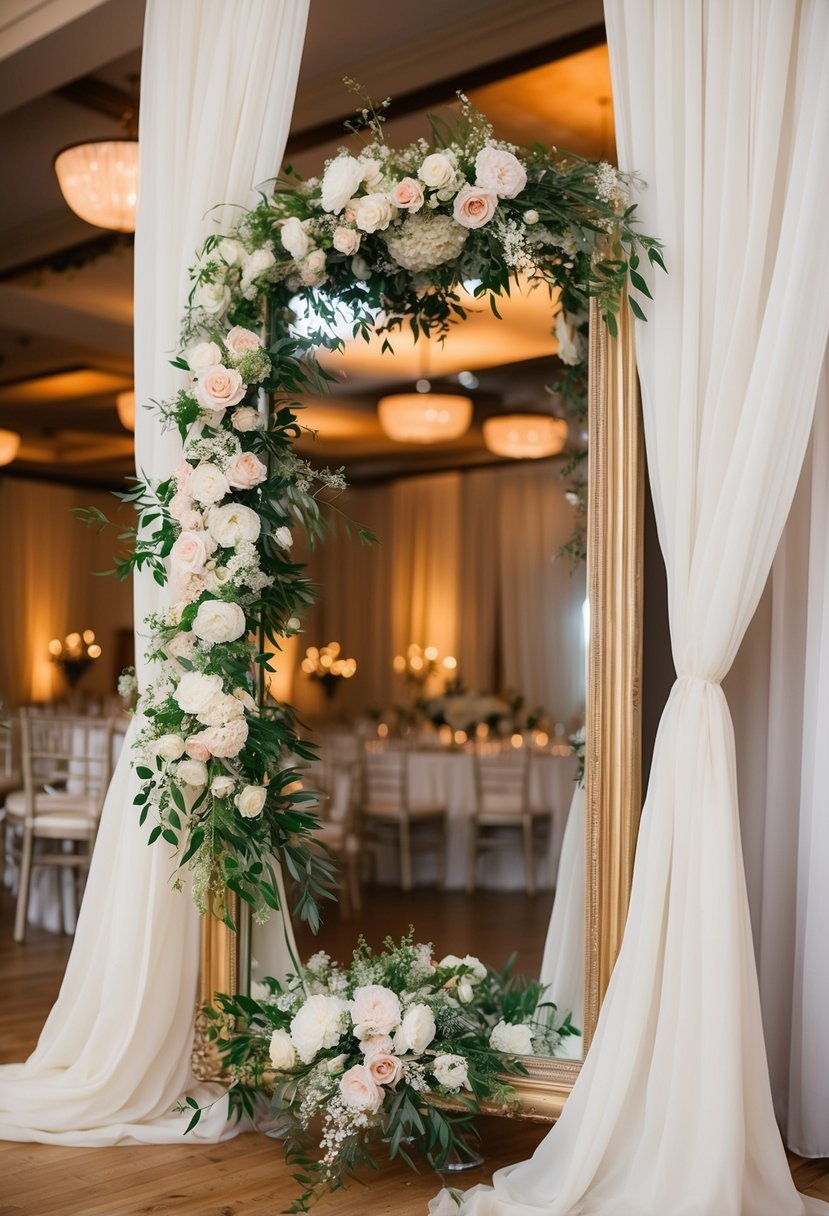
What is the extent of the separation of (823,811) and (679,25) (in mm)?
2185

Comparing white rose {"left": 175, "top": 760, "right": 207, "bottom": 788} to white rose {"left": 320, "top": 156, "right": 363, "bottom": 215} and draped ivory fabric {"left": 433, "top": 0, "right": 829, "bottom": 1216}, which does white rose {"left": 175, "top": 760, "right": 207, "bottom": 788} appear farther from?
white rose {"left": 320, "top": 156, "right": 363, "bottom": 215}

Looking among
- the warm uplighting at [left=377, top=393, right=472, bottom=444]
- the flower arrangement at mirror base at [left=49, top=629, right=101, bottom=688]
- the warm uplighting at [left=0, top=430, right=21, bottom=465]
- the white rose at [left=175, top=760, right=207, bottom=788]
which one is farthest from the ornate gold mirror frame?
the flower arrangement at mirror base at [left=49, top=629, right=101, bottom=688]

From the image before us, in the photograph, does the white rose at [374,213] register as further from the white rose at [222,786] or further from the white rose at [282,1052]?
the white rose at [282,1052]

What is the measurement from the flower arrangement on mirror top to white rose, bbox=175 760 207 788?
2.17 feet

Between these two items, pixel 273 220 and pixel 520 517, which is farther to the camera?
pixel 520 517

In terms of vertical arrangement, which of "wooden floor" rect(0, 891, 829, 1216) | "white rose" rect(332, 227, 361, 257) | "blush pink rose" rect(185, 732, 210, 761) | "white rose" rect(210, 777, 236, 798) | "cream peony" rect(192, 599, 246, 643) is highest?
"white rose" rect(332, 227, 361, 257)

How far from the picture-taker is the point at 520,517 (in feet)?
28.0

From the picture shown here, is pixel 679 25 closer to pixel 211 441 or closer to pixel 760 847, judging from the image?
pixel 211 441

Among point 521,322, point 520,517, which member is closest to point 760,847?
point 521,322

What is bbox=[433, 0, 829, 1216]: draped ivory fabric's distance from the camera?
2.88 metres

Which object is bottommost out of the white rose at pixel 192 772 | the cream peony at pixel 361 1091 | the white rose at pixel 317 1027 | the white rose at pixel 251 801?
the cream peony at pixel 361 1091

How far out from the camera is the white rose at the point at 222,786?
11.3 feet

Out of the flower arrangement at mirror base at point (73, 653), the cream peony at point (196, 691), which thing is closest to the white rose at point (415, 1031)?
the cream peony at point (196, 691)

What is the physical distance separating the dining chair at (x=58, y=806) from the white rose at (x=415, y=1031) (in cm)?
371
